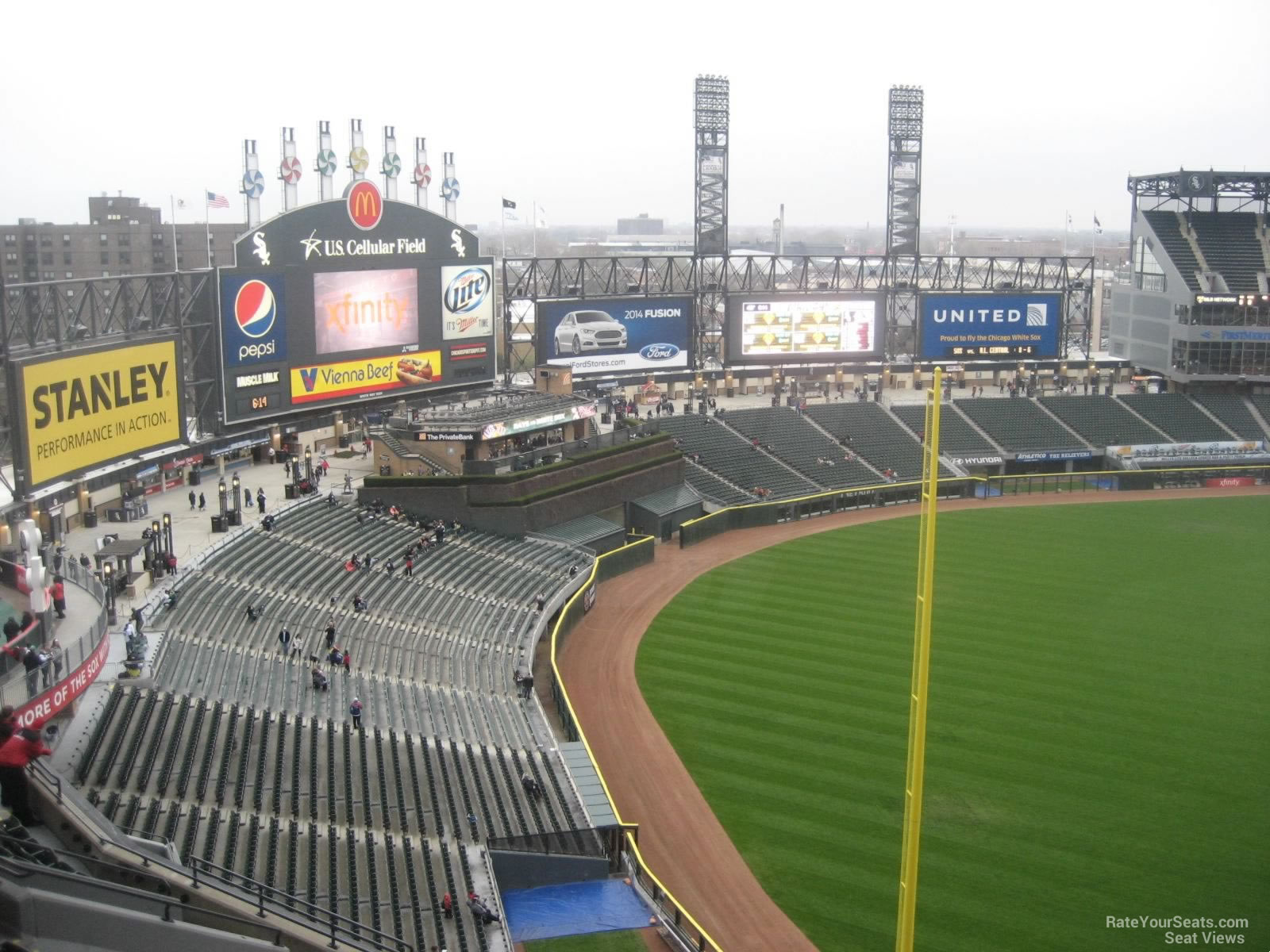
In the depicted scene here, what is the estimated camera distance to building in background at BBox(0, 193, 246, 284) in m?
91.6

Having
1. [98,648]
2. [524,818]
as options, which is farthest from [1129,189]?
[98,648]

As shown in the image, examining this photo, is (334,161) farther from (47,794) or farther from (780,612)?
(47,794)

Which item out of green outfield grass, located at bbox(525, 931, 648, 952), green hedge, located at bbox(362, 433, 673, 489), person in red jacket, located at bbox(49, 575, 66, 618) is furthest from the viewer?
green hedge, located at bbox(362, 433, 673, 489)

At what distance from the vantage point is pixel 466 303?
47375mm

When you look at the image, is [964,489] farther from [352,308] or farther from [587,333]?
[352,308]

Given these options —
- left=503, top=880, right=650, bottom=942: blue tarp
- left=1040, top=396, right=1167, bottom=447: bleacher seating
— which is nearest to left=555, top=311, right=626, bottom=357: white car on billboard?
left=1040, top=396, right=1167, bottom=447: bleacher seating

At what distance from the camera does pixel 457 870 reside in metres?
18.9

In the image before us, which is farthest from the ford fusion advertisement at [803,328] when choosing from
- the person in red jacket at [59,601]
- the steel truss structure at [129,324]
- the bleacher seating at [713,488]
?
the person in red jacket at [59,601]

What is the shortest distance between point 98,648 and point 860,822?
12870 millimetres

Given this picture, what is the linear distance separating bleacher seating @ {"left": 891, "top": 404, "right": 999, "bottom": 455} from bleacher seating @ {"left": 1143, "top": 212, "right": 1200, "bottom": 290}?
14.6m

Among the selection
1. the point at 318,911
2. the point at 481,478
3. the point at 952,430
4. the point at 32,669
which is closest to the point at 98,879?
the point at 318,911

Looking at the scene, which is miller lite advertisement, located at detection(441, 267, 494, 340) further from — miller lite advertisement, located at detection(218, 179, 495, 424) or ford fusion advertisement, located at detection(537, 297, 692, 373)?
ford fusion advertisement, located at detection(537, 297, 692, 373)

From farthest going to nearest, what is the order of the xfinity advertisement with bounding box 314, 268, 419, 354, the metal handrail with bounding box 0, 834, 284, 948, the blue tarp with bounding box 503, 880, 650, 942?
1. the xfinity advertisement with bounding box 314, 268, 419, 354
2. the blue tarp with bounding box 503, 880, 650, 942
3. the metal handrail with bounding box 0, 834, 284, 948

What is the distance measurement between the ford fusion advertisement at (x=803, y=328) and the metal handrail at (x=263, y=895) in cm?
4496
